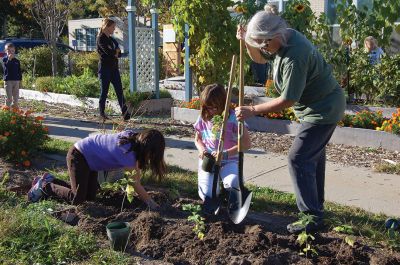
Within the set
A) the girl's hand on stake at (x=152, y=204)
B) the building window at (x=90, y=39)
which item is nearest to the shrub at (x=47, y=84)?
the girl's hand on stake at (x=152, y=204)

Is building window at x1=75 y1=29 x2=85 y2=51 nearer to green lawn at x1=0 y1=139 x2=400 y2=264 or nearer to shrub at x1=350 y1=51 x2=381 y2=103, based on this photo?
shrub at x1=350 y1=51 x2=381 y2=103

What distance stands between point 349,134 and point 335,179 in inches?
67.3

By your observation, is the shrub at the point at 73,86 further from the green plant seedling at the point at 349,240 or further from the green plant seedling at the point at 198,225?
the green plant seedling at the point at 349,240

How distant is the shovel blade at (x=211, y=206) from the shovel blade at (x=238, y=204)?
16cm

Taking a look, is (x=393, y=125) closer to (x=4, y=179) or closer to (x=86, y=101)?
(x=4, y=179)

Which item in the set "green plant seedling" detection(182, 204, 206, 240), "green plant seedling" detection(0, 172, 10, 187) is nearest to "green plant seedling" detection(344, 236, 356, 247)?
"green plant seedling" detection(182, 204, 206, 240)

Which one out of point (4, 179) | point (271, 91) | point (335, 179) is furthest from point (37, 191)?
point (271, 91)

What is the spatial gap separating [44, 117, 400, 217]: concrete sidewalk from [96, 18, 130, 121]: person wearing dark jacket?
5.65 ft

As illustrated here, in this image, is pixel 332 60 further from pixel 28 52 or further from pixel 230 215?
pixel 28 52

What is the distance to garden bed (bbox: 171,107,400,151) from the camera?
672 cm

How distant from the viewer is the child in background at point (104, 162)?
413cm

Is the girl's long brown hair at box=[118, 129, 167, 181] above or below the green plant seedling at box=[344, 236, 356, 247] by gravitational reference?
above

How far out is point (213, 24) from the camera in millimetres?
9383

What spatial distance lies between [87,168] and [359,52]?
6.74 metres
